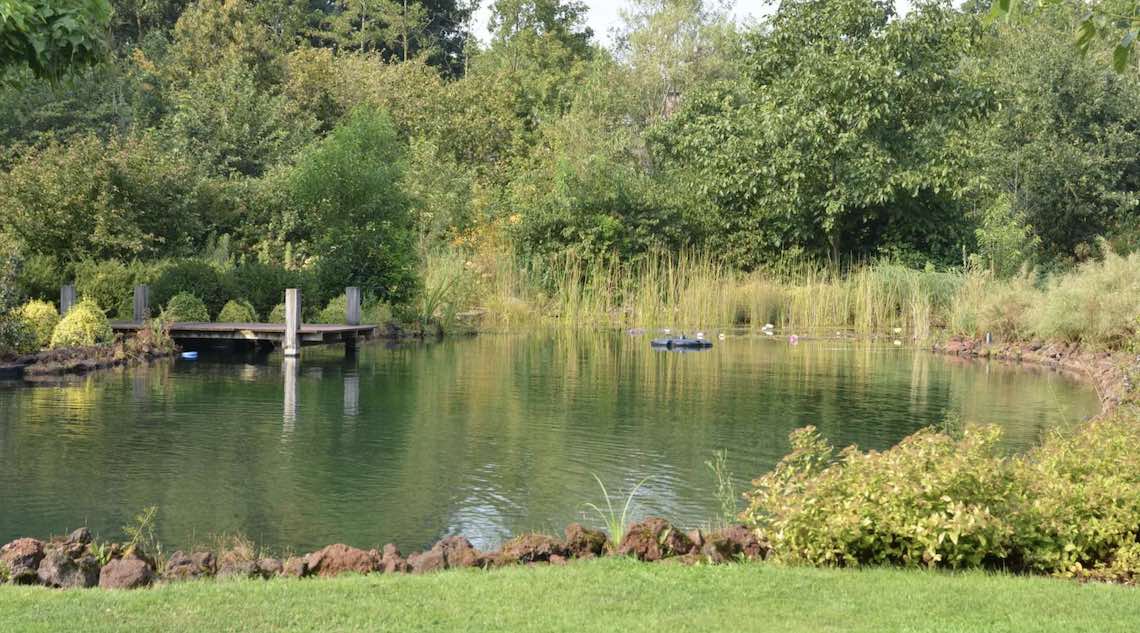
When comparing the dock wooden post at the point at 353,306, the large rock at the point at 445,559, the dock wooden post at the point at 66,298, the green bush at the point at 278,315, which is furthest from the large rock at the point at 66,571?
the green bush at the point at 278,315

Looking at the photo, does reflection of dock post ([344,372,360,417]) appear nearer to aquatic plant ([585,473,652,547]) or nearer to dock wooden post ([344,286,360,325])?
aquatic plant ([585,473,652,547])

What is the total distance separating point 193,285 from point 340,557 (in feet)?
48.1

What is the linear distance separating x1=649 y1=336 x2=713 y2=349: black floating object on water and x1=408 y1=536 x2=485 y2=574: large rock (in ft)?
47.0

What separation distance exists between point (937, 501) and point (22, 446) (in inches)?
266

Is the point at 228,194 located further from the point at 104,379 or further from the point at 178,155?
the point at 104,379

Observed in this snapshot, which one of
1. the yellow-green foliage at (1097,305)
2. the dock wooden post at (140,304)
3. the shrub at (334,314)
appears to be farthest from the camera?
the shrub at (334,314)

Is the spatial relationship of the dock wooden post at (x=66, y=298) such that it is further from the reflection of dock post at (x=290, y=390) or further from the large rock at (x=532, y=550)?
the large rock at (x=532, y=550)

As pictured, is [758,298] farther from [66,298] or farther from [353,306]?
[66,298]

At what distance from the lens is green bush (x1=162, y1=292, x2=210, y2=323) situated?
17969 millimetres

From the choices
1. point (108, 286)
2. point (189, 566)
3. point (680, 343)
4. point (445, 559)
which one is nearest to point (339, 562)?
point (445, 559)

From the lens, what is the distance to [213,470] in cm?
830

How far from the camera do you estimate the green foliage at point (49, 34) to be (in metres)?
7.93

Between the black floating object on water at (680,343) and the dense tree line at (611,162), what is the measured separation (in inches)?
196

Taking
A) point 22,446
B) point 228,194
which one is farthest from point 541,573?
point 228,194
